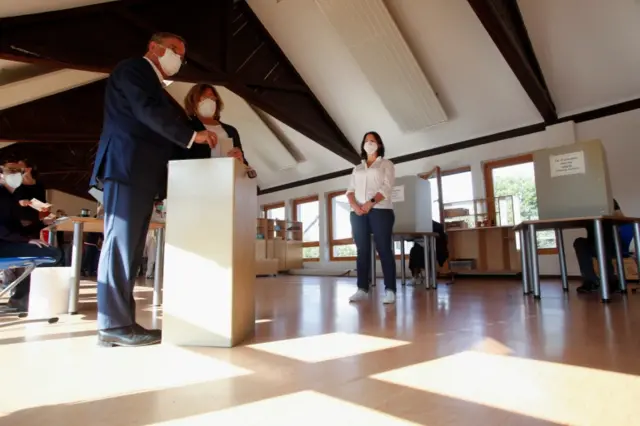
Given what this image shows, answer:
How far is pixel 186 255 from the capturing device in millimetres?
1359

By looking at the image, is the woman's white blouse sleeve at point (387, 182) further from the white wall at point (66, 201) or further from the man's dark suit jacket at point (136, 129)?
the white wall at point (66, 201)

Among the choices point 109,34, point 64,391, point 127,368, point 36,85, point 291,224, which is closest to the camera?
point 64,391

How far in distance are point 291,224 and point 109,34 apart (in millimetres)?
5288

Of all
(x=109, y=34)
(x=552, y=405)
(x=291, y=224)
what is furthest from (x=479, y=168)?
(x=552, y=405)

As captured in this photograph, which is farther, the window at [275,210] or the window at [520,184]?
the window at [275,210]

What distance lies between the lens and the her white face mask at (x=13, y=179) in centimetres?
230

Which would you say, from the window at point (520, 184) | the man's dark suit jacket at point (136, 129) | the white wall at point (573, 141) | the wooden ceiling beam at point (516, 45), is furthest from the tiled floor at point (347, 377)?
the window at point (520, 184)

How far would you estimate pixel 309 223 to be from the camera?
8.41 metres

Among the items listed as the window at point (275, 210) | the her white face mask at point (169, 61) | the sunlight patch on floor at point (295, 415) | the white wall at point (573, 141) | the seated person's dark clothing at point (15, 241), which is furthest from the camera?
the window at point (275, 210)

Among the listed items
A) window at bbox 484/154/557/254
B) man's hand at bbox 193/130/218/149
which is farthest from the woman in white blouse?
window at bbox 484/154/557/254

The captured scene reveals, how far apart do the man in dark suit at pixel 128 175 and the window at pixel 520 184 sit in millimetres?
5019

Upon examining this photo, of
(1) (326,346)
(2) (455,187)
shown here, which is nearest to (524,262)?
(1) (326,346)

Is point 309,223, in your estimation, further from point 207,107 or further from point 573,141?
point 207,107

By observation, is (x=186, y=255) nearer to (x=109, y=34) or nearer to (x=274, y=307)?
(x=274, y=307)
